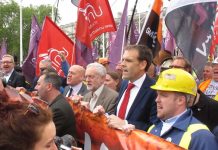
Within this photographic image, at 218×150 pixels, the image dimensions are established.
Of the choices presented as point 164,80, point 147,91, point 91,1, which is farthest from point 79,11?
point 164,80

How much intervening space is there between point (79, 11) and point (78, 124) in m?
4.10

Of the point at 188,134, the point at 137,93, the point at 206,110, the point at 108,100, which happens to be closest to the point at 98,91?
the point at 108,100

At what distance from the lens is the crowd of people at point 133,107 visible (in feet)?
6.40

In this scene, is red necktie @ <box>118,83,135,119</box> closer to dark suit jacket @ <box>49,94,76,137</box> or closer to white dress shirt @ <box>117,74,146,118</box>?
white dress shirt @ <box>117,74,146,118</box>

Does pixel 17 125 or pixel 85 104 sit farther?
pixel 85 104

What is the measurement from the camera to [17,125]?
1.88 meters

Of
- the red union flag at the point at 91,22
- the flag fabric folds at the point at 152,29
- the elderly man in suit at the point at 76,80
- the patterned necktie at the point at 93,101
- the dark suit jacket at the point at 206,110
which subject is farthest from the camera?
the red union flag at the point at 91,22

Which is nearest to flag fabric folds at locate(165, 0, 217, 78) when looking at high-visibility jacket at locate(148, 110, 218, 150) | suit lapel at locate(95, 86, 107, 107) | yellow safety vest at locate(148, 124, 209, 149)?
suit lapel at locate(95, 86, 107, 107)

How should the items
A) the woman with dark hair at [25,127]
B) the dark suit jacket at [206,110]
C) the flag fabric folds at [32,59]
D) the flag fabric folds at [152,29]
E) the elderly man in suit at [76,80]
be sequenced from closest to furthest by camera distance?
1. the woman with dark hair at [25,127]
2. the dark suit jacket at [206,110]
3. the flag fabric folds at [152,29]
4. the elderly man in suit at [76,80]
5. the flag fabric folds at [32,59]

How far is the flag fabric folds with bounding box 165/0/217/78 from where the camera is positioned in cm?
497

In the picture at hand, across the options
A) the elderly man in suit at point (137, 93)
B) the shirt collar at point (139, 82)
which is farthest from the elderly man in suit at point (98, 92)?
the shirt collar at point (139, 82)

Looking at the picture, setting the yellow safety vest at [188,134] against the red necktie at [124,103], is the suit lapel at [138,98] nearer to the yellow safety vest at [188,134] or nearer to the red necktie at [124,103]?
the red necktie at [124,103]

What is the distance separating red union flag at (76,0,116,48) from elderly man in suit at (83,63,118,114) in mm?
2312

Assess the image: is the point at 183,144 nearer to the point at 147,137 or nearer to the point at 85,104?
the point at 147,137
